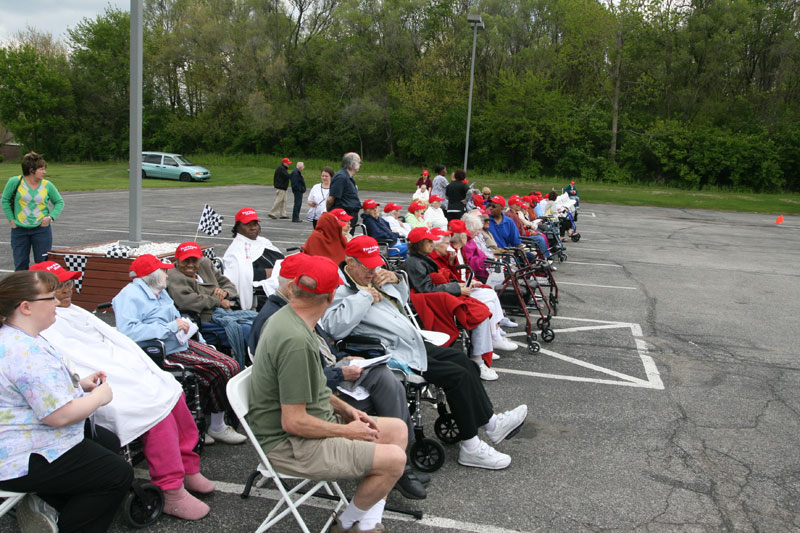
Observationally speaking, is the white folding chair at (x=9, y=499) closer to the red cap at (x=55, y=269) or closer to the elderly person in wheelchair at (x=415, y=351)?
the red cap at (x=55, y=269)

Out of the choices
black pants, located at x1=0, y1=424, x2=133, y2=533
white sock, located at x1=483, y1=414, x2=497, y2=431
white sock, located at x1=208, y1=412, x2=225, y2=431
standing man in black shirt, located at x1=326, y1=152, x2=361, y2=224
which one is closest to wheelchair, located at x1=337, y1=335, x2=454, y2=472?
white sock, located at x1=483, y1=414, x2=497, y2=431

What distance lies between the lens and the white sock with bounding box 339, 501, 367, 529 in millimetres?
3153

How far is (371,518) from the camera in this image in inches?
126

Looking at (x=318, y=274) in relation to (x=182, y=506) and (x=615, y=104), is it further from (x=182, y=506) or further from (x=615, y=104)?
(x=615, y=104)

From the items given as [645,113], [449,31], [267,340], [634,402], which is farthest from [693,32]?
[267,340]

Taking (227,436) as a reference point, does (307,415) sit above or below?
above

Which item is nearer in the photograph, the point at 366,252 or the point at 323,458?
the point at 323,458

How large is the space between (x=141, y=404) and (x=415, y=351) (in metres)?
1.85

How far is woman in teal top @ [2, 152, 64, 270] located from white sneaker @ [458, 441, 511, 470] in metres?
5.88

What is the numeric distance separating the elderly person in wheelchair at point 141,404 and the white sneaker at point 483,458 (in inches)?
67.9

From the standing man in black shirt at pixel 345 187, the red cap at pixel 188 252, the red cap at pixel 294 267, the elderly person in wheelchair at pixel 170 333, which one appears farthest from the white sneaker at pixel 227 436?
the standing man in black shirt at pixel 345 187

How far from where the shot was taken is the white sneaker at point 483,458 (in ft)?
13.9

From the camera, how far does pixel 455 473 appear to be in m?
4.18

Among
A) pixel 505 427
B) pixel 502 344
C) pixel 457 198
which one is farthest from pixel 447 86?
pixel 505 427
